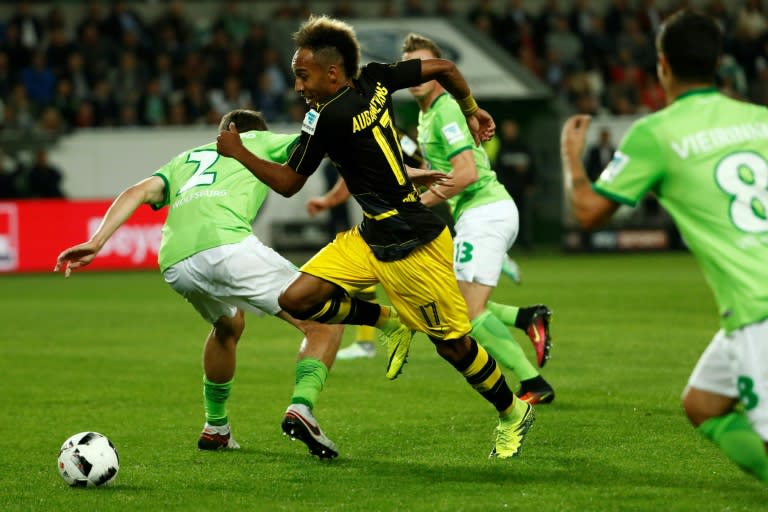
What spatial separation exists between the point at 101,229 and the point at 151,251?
50.4 feet

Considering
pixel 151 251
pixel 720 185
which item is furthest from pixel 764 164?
pixel 151 251

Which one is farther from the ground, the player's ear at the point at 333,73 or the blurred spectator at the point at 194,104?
the player's ear at the point at 333,73

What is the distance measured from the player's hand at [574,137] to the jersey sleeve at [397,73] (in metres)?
1.57

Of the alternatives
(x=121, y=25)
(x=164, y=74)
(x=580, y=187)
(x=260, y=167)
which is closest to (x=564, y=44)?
(x=164, y=74)

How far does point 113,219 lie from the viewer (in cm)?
677

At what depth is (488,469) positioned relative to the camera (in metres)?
6.54

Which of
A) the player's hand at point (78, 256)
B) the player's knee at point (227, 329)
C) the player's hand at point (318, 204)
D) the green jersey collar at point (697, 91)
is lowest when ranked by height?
the player's knee at point (227, 329)

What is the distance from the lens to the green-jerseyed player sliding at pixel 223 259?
275 inches

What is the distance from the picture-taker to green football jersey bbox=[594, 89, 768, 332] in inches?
188

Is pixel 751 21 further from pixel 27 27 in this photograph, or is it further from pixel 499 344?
pixel 499 344

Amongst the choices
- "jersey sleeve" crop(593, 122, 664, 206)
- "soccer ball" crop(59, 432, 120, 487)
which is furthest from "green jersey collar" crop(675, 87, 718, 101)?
"soccer ball" crop(59, 432, 120, 487)

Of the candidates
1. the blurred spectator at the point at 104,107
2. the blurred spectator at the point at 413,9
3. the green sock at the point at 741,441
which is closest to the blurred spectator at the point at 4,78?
the blurred spectator at the point at 104,107

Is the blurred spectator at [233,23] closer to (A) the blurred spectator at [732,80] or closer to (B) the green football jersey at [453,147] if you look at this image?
(A) the blurred spectator at [732,80]

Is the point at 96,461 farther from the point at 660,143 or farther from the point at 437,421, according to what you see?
the point at 660,143
